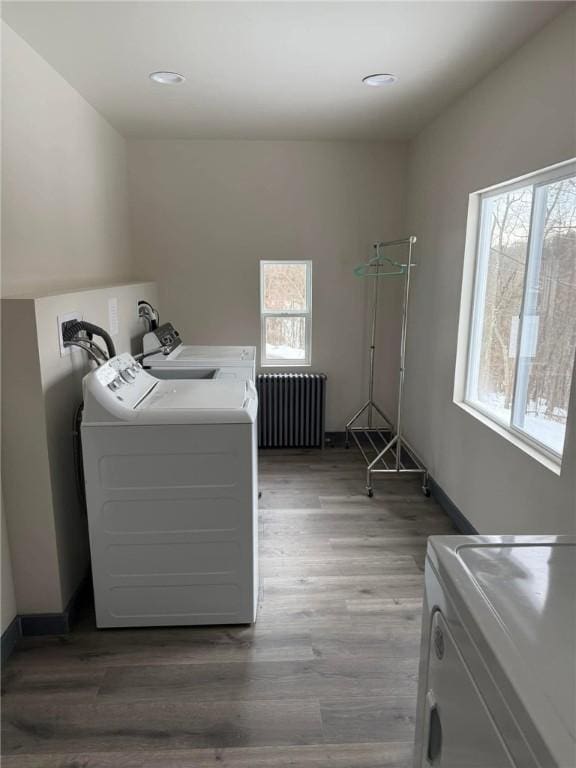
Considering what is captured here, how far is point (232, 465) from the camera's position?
204cm

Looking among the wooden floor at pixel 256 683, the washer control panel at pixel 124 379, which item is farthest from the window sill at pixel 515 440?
the washer control panel at pixel 124 379

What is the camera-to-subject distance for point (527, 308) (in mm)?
2439

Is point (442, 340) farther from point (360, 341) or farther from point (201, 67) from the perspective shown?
point (201, 67)

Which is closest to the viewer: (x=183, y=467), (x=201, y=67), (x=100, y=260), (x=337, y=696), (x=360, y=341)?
(x=337, y=696)

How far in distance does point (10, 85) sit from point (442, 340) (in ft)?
9.01

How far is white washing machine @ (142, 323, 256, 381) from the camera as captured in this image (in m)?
2.99

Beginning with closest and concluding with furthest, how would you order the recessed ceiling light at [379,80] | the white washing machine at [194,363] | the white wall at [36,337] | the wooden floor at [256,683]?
the wooden floor at [256,683]
the white wall at [36,337]
the recessed ceiling light at [379,80]
the white washing machine at [194,363]

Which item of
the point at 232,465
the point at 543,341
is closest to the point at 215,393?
the point at 232,465

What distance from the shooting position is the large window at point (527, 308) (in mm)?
2172

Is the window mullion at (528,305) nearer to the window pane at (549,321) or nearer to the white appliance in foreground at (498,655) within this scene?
the window pane at (549,321)

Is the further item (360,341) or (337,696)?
(360,341)

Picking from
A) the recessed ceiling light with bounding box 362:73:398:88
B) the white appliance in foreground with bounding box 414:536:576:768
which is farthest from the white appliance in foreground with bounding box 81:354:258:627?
the recessed ceiling light with bounding box 362:73:398:88

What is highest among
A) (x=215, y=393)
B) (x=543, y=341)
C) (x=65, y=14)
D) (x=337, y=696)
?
(x=65, y=14)

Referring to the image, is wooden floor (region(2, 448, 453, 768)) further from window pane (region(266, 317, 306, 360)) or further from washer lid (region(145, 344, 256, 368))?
window pane (region(266, 317, 306, 360))
